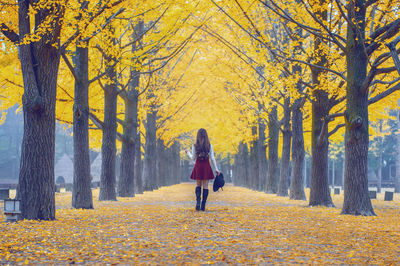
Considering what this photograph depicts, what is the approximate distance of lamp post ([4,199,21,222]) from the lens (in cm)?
856

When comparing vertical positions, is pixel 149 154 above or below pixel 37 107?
below

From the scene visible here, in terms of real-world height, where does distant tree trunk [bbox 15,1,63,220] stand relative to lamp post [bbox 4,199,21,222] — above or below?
above

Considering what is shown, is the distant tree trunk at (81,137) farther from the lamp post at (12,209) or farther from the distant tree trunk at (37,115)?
the lamp post at (12,209)

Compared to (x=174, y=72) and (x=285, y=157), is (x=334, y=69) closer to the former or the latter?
(x=285, y=157)

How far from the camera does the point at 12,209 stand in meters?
8.59

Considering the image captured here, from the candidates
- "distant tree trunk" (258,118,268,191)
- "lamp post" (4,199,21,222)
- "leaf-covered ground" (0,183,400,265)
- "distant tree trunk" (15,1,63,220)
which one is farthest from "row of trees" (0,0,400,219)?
"distant tree trunk" (258,118,268,191)

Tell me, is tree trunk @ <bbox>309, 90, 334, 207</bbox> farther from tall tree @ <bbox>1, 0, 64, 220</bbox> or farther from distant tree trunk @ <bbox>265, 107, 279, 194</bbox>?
distant tree trunk @ <bbox>265, 107, 279, 194</bbox>

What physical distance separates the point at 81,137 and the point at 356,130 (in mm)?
7542

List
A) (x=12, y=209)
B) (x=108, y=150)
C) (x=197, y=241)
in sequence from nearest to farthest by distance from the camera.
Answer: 1. (x=197, y=241)
2. (x=12, y=209)
3. (x=108, y=150)

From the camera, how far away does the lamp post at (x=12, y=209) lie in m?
8.56

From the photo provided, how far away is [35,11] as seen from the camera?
8844 millimetres

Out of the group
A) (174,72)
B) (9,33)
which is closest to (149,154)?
(174,72)

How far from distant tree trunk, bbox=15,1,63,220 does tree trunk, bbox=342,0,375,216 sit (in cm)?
714

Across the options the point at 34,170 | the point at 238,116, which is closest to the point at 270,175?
the point at 238,116
